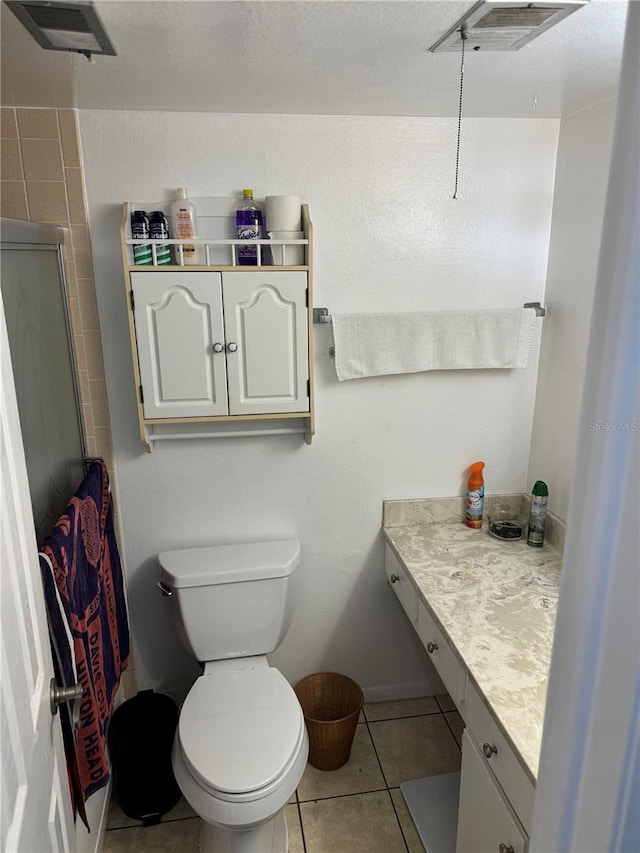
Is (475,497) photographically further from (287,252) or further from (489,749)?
(287,252)

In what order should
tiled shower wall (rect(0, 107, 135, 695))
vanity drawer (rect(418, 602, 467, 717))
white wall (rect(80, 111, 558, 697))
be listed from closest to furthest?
1. vanity drawer (rect(418, 602, 467, 717))
2. tiled shower wall (rect(0, 107, 135, 695))
3. white wall (rect(80, 111, 558, 697))

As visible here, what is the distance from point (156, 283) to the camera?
1.68 meters

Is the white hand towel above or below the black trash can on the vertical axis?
above

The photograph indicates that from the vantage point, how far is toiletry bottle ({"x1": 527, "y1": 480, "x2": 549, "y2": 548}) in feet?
6.52

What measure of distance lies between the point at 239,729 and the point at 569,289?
5.41 feet

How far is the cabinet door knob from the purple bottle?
1.39m

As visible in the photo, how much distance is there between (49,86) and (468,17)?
1.02 m

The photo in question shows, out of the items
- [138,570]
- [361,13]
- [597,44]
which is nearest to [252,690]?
[138,570]

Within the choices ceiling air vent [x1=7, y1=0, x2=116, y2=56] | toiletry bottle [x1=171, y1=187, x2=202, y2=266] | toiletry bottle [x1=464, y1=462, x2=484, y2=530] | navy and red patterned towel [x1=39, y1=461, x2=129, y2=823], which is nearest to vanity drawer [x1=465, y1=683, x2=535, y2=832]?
toiletry bottle [x1=464, y1=462, x2=484, y2=530]

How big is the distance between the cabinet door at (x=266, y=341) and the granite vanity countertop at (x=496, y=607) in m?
0.65

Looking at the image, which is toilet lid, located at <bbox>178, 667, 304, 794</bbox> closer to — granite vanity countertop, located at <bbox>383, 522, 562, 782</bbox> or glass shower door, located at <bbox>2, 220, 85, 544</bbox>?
granite vanity countertop, located at <bbox>383, 522, 562, 782</bbox>

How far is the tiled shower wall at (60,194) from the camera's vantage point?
164 cm

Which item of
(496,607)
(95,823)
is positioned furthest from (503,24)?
(95,823)

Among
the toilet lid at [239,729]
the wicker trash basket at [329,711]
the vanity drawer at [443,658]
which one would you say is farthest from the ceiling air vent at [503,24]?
the wicker trash basket at [329,711]
